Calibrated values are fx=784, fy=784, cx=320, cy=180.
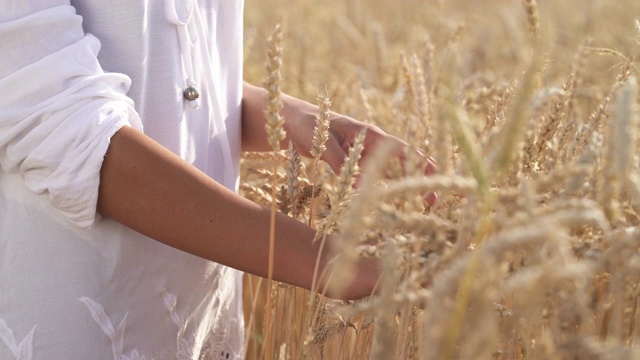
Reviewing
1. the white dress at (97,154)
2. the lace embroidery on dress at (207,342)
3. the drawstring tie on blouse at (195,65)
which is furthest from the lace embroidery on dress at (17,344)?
the drawstring tie on blouse at (195,65)

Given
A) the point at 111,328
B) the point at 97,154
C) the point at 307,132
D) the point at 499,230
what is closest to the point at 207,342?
the point at 111,328

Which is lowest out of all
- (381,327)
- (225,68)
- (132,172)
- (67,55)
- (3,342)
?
(3,342)

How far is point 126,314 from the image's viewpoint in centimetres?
99

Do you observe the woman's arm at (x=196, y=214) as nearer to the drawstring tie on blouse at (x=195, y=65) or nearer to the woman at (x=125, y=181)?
the woman at (x=125, y=181)

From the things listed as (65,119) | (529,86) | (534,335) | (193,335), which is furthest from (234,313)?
(529,86)

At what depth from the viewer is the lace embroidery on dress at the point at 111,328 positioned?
95 cm

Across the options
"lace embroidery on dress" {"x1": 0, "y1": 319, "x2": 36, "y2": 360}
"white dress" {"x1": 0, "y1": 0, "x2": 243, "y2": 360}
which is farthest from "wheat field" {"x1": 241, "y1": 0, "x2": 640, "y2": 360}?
"lace embroidery on dress" {"x1": 0, "y1": 319, "x2": 36, "y2": 360}

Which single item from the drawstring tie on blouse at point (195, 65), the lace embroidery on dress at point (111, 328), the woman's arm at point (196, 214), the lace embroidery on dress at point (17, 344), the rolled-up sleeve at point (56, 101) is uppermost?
the drawstring tie on blouse at point (195, 65)

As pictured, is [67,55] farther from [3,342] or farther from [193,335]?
[193,335]

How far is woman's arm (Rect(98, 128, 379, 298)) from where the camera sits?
2.73 feet

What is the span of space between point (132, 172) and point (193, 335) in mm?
362

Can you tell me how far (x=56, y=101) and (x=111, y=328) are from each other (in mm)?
302

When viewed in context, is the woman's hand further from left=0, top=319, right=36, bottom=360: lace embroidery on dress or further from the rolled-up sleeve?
left=0, top=319, right=36, bottom=360: lace embroidery on dress

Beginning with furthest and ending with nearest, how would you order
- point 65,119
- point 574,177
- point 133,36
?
point 133,36 < point 65,119 < point 574,177
